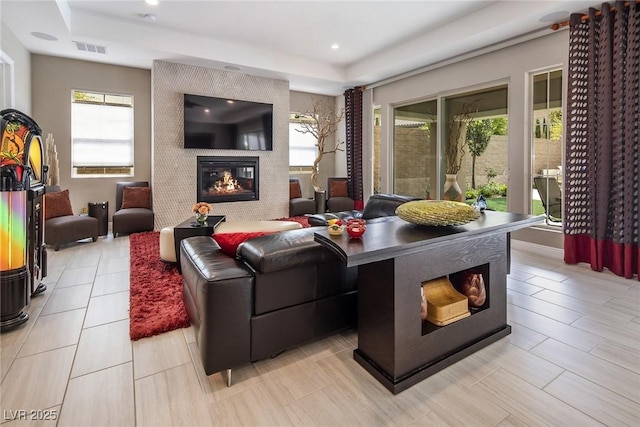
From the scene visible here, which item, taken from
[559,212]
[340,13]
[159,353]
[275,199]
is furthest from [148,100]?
[559,212]

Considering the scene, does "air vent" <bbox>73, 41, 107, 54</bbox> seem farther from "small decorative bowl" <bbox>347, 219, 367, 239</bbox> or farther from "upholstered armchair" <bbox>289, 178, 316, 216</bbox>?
"small decorative bowl" <bbox>347, 219, 367, 239</bbox>

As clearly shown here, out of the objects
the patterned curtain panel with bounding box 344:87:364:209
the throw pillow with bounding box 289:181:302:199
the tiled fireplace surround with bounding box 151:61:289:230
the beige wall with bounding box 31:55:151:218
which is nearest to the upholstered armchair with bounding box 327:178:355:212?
the patterned curtain panel with bounding box 344:87:364:209

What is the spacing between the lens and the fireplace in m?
5.86

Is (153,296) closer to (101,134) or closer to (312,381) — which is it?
(312,381)

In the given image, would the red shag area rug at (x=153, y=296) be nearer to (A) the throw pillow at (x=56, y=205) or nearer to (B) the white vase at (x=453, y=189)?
(A) the throw pillow at (x=56, y=205)

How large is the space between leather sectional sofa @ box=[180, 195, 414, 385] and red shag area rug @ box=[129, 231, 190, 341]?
23.9 inches

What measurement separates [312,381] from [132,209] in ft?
15.8

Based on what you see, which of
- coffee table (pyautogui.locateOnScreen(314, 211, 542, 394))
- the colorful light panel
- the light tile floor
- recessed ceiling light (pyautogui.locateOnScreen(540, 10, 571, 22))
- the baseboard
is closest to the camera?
the light tile floor

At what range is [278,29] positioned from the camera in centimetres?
474

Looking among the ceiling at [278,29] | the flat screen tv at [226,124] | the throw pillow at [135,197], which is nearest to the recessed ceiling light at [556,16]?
the ceiling at [278,29]

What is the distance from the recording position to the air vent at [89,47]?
15.1 feet

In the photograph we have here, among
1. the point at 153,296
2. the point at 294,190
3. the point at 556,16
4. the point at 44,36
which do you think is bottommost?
the point at 153,296

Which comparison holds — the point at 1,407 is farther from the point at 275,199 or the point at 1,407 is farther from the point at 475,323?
the point at 275,199

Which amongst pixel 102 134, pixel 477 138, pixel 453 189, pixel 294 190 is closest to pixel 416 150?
pixel 477 138
